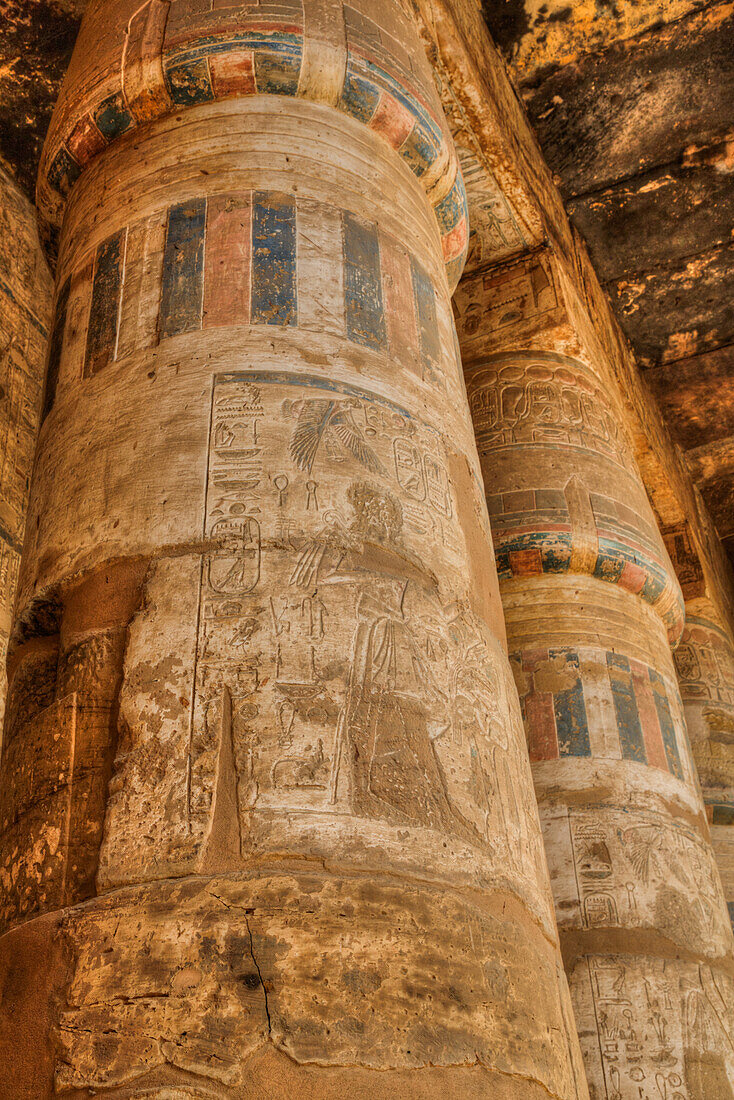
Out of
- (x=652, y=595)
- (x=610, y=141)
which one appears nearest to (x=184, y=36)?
(x=652, y=595)

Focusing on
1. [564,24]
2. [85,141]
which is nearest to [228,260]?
[85,141]

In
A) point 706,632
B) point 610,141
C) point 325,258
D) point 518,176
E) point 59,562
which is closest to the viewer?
point 59,562

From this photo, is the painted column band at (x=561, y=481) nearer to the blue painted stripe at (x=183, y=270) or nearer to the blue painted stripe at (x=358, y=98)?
the blue painted stripe at (x=358, y=98)

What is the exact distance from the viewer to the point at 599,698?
428 centimetres

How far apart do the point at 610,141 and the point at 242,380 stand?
4.65 metres

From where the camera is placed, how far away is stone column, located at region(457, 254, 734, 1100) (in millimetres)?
3479

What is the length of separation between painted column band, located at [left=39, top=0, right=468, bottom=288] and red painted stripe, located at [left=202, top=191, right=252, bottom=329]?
497mm

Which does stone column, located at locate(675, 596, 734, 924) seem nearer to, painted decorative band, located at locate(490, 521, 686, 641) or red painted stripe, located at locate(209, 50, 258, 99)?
painted decorative band, located at locate(490, 521, 686, 641)

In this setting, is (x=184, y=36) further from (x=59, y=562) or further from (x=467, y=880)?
(x=467, y=880)

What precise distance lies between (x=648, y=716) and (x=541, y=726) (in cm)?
51

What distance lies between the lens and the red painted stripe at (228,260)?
2562mm

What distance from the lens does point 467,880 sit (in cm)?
188

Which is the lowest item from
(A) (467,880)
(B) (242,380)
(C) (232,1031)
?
(C) (232,1031)

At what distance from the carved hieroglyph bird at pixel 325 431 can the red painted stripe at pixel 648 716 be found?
239cm
